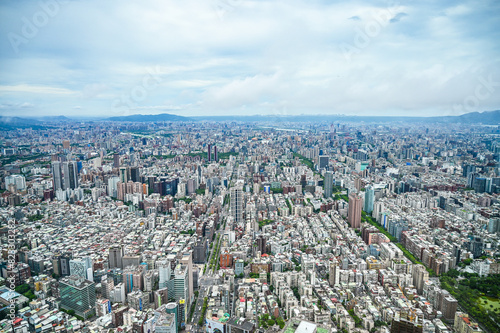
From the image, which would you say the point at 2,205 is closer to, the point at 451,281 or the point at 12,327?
the point at 12,327

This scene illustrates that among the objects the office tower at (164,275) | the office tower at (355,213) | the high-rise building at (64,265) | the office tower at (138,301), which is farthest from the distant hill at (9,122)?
the office tower at (355,213)

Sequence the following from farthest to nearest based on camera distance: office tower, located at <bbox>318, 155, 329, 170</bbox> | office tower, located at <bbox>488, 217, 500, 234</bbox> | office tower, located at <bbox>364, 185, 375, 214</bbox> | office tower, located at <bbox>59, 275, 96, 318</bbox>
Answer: office tower, located at <bbox>318, 155, 329, 170</bbox>
office tower, located at <bbox>364, 185, 375, 214</bbox>
office tower, located at <bbox>488, 217, 500, 234</bbox>
office tower, located at <bbox>59, 275, 96, 318</bbox>

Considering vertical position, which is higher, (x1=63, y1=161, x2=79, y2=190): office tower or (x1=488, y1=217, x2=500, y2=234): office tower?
(x1=63, y1=161, x2=79, y2=190): office tower

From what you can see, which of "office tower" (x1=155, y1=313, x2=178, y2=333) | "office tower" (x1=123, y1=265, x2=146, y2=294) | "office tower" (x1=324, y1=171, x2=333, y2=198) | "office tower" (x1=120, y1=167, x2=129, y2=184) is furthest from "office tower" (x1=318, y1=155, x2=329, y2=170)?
"office tower" (x1=155, y1=313, x2=178, y2=333)

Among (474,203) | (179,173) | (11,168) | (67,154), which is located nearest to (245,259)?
(474,203)

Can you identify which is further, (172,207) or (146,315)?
(172,207)

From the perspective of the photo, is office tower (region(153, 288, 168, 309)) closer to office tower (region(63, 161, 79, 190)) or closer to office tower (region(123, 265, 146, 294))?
office tower (region(123, 265, 146, 294))

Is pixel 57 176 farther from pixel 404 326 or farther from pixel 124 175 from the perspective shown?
pixel 404 326
